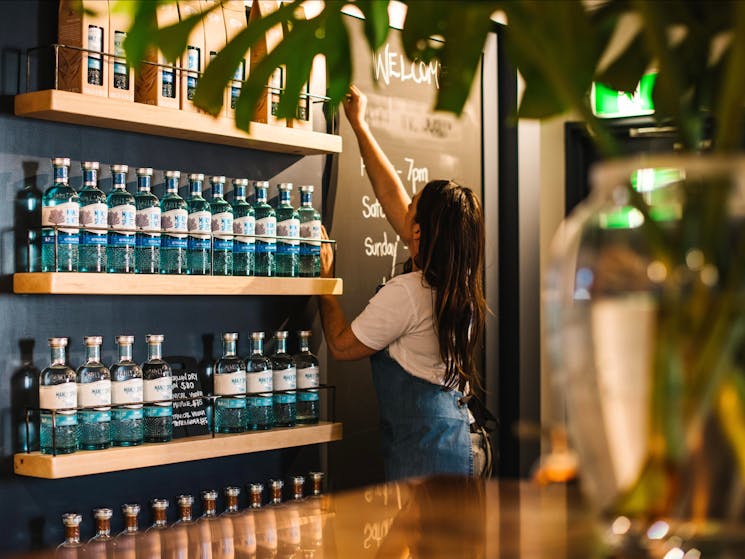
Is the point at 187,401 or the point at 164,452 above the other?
the point at 187,401

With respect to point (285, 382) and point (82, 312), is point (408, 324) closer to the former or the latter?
point (285, 382)

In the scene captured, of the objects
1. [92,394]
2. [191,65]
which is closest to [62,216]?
[92,394]

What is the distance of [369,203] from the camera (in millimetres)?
3467

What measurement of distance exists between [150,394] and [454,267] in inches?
36.3

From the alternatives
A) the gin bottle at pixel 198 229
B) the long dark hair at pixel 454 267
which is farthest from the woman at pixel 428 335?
the gin bottle at pixel 198 229

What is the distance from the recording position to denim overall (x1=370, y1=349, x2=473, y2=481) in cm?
299

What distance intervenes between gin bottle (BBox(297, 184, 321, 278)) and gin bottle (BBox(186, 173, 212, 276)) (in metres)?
Result: 0.38

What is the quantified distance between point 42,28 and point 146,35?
73.6 inches

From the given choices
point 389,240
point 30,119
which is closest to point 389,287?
point 389,240

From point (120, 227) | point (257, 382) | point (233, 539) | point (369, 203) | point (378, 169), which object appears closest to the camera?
point (233, 539)

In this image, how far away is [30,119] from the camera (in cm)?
249

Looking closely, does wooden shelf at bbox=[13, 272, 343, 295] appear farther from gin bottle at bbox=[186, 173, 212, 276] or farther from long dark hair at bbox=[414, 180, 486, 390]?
long dark hair at bbox=[414, 180, 486, 390]

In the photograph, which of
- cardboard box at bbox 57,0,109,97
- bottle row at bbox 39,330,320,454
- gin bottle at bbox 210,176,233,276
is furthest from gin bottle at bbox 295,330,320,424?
cardboard box at bbox 57,0,109,97

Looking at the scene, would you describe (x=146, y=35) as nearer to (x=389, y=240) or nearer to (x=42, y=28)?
(x=42, y=28)
